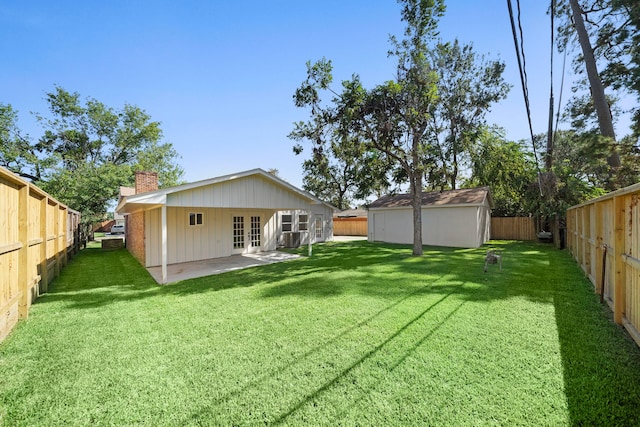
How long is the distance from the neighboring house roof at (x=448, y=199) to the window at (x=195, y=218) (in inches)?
450

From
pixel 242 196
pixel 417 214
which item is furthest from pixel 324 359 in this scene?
pixel 417 214

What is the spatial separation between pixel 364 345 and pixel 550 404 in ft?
5.97

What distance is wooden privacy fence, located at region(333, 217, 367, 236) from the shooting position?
2520cm

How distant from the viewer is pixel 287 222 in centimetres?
1598

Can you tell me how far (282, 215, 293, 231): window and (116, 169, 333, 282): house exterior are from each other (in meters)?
1.74

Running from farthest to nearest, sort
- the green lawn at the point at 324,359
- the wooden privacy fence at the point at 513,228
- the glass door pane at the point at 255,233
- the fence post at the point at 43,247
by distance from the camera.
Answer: the wooden privacy fence at the point at 513,228
the glass door pane at the point at 255,233
the fence post at the point at 43,247
the green lawn at the point at 324,359

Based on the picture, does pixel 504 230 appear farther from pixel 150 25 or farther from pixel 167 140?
pixel 167 140

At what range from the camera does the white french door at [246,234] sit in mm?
12439

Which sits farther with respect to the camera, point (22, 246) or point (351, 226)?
point (351, 226)

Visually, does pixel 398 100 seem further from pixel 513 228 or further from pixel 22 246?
pixel 513 228

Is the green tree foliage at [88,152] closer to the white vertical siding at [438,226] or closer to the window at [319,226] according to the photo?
the window at [319,226]

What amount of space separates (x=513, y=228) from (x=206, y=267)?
1852 cm

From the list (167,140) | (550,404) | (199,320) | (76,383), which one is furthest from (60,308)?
(167,140)

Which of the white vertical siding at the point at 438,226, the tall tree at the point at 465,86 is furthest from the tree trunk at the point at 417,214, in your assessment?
the tall tree at the point at 465,86
